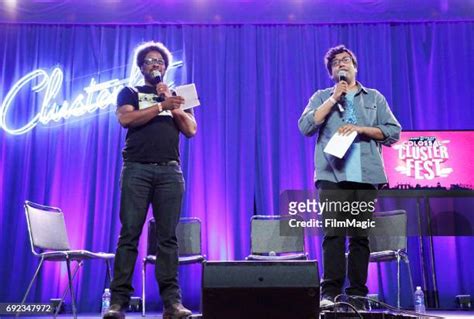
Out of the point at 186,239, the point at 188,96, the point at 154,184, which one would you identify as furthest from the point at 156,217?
the point at 186,239

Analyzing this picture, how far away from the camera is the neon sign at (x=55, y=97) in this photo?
6.11m

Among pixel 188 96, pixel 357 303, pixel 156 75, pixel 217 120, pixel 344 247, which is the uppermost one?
pixel 217 120

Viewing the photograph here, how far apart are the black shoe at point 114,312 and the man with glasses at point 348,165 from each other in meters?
0.93

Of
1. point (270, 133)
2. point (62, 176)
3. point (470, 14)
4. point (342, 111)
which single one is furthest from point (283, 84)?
point (342, 111)

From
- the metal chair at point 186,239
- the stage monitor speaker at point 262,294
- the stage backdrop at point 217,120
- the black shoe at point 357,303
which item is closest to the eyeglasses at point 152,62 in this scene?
the stage monitor speaker at point 262,294

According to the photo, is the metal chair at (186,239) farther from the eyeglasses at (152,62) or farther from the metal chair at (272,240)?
the eyeglasses at (152,62)

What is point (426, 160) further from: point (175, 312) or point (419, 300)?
point (175, 312)

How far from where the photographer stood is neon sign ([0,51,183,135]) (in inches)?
240

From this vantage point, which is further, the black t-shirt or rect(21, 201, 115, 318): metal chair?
rect(21, 201, 115, 318): metal chair

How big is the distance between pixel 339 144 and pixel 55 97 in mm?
4233

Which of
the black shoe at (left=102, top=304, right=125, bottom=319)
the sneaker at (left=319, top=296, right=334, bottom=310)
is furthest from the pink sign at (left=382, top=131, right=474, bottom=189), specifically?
the black shoe at (left=102, top=304, right=125, bottom=319)

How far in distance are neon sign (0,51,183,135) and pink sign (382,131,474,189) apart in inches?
99.3

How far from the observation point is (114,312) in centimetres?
256
